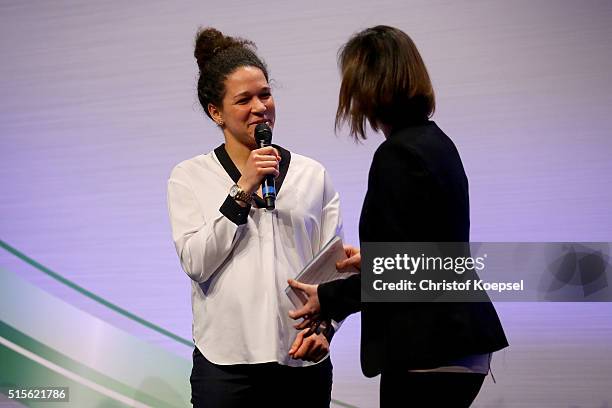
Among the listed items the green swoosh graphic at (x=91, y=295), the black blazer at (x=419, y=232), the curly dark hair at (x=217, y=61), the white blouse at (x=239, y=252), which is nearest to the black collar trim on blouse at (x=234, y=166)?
the white blouse at (x=239, y=252)

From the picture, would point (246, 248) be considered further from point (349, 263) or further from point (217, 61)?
point (217, 61)

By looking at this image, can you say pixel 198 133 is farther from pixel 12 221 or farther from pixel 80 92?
pixel 12 221

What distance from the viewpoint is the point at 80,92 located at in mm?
3213

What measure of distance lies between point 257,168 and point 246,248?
206 millimetres

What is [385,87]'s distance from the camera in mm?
1635

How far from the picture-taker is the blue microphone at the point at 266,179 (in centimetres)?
196

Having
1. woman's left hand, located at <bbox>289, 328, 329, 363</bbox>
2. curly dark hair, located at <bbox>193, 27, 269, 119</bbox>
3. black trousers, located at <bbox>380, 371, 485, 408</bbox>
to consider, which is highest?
curly dark hair, located at <bbox>193, 27, 269, 119</bbox>

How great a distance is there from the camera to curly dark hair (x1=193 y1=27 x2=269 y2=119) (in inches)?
84.8

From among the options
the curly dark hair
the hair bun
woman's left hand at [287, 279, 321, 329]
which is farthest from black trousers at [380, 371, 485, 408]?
the hair bun

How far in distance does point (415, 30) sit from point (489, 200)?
0.66 meters

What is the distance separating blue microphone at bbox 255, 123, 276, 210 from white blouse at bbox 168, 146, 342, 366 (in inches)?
2.6

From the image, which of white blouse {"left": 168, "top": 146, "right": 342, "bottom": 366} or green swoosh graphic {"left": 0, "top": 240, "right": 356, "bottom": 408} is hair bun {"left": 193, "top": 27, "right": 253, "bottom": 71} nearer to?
white blouse {"left": 168, "top": 146, "right": 342, "bottom": 366}

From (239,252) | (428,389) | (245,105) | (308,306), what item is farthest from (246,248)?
(428,389)

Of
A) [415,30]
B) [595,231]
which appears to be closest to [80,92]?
[415,30]
